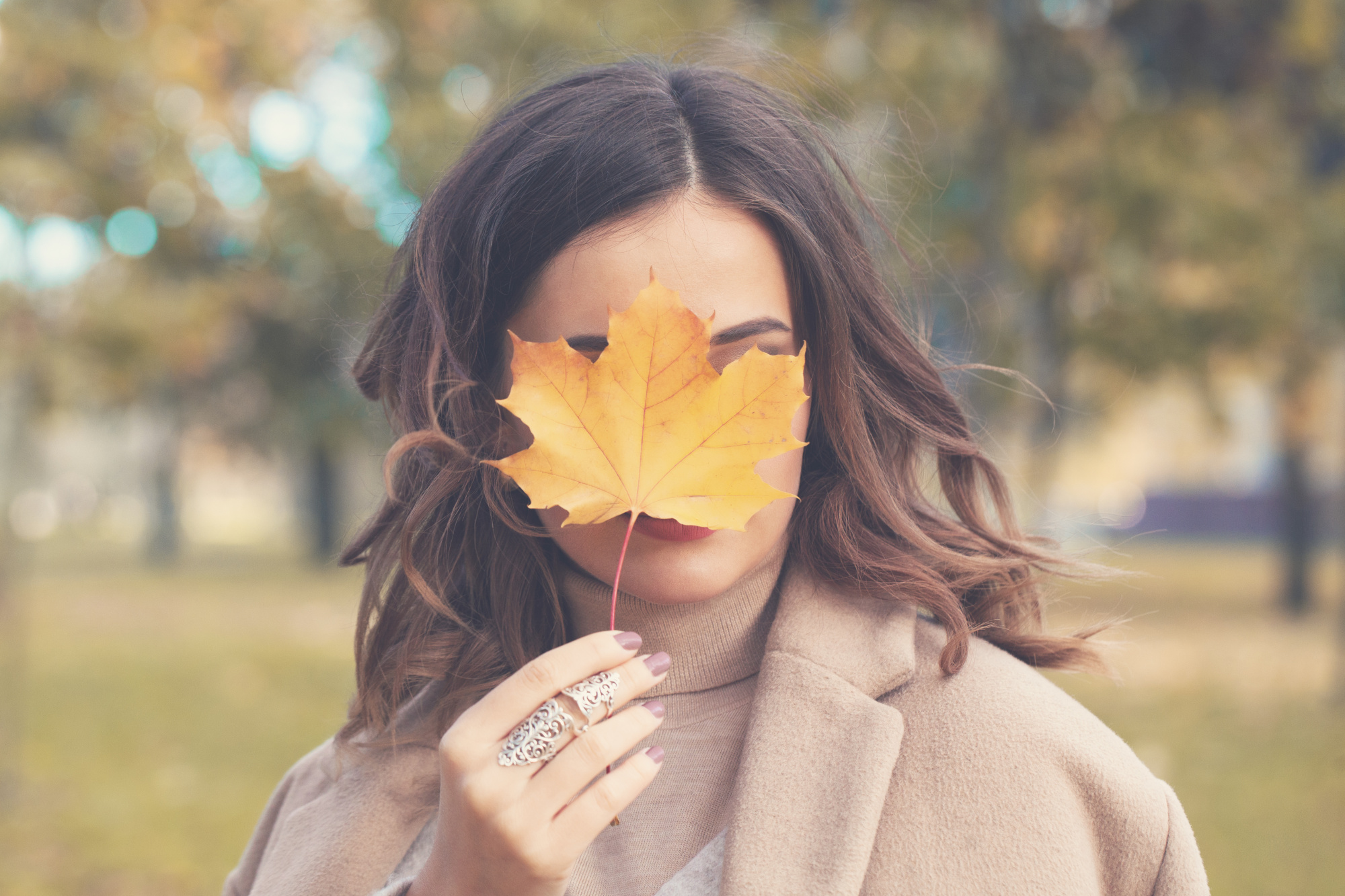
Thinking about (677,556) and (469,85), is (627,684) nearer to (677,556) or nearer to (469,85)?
(677,556)

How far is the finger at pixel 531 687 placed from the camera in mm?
1326

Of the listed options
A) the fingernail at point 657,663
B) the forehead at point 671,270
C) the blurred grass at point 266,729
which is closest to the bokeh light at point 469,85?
the blurred grass at point 266,729

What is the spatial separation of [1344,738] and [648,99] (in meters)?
7.38

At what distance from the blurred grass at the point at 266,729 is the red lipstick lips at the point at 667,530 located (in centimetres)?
70

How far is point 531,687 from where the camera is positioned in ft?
4.35

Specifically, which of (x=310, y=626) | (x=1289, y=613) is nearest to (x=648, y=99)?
(x=310, y=626)

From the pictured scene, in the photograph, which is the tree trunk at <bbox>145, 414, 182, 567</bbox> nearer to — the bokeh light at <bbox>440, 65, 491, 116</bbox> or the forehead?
the bokeh light at <bbox>440, 65, 491, 116</bbox>

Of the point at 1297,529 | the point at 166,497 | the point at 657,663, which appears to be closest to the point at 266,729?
the point at 657,663

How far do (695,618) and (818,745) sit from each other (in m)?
0.31

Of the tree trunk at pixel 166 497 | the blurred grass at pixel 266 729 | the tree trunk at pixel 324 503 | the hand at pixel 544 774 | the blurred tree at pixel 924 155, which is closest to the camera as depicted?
the hand at pixel 544 774

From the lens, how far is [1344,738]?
7.21 meters

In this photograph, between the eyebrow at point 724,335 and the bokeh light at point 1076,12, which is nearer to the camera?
the eyebrow at point 724,335

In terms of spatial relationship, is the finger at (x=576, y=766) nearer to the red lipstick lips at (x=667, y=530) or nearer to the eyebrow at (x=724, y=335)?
the red lipstick lips at (x=667, y=530)

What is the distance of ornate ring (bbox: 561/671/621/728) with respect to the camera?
1.33 meters
